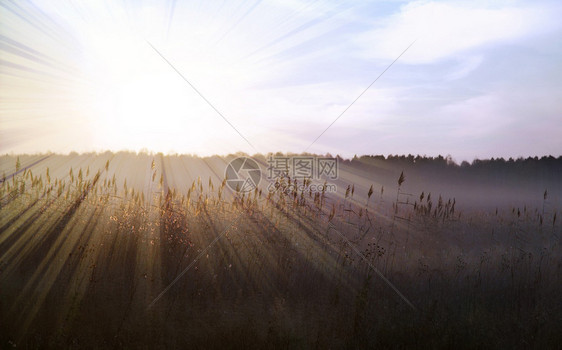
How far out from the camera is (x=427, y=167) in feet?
85.2

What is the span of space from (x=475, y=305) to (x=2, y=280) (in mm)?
6581

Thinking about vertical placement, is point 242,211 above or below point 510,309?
above

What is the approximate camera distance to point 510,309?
215 inches

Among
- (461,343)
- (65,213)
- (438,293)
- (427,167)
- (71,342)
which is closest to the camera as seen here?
(71,342)

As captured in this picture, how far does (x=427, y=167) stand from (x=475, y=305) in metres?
21.8

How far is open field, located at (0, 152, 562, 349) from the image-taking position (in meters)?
4.50

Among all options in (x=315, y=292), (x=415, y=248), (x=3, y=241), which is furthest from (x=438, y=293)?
(x=3, y=241)

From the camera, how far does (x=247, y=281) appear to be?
566 centimetres

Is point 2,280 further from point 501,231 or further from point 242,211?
point 501,231

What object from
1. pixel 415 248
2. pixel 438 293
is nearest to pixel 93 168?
pixel 415 248

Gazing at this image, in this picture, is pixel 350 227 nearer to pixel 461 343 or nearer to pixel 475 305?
pixel 475 305

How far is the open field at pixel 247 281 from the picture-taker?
14.8 feet

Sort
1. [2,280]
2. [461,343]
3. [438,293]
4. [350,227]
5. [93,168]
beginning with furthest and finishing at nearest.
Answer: [93,168]
[350,227]
[438,293]
[2,280]
[461,343]

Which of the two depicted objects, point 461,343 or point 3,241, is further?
point 3,241
